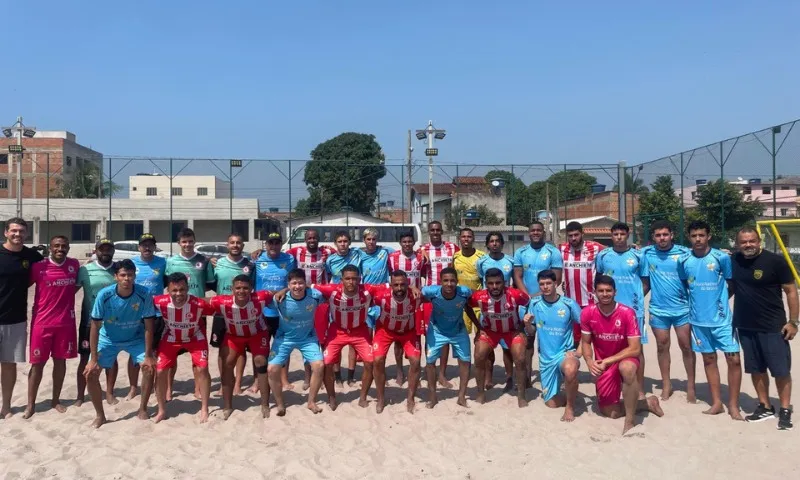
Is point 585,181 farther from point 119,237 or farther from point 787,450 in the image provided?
point 119,237

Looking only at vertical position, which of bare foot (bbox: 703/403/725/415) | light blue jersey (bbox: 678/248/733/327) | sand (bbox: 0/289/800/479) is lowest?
sand (bbox: 0/289/800/479)

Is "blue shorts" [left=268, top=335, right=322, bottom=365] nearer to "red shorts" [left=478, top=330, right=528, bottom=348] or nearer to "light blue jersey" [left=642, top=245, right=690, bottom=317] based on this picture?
"red shorts" [left=478, top=330, right=528, bottom=348]

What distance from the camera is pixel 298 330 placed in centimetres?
641

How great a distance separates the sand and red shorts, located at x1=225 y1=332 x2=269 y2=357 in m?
0.61

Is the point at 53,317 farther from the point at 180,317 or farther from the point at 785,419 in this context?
the point at 785,419

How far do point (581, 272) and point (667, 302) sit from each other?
1043 mm

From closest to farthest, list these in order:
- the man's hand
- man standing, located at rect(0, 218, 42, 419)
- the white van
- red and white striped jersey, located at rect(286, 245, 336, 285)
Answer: the man's hand, man standing, located at rect(0, 218, 42, 419), red and white striped jersey, located at rect(286, 245, 336, 285), the white van

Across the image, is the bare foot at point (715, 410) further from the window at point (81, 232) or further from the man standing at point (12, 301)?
the window at point (81, 232)

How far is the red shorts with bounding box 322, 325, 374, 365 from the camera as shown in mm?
6469

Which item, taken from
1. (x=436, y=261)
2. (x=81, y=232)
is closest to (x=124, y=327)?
(x=436, y=261)

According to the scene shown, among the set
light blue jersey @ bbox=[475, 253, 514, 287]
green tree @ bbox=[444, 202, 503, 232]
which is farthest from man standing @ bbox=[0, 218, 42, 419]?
green tree @ bbox=[444, 202, 503, 232]

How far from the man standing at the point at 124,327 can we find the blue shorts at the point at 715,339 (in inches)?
218

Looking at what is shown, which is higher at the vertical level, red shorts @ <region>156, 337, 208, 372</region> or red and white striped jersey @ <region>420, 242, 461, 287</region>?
red and white striped jersey @ <region>420, 242, 461, 287</region>

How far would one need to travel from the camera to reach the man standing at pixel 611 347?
5.69 meters
